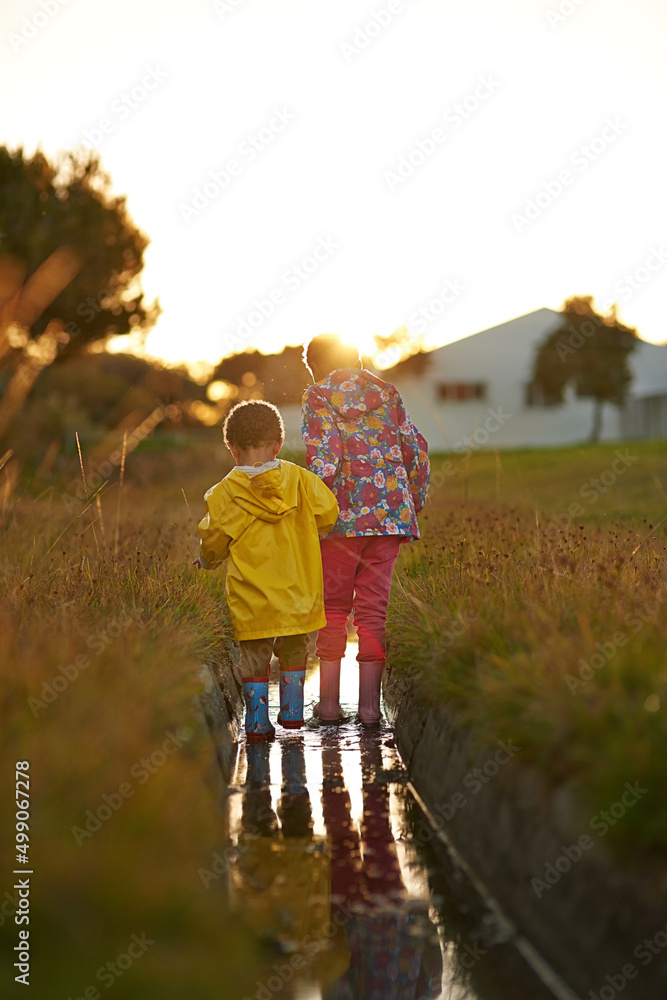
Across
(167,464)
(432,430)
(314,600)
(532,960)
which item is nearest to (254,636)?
(314,600)

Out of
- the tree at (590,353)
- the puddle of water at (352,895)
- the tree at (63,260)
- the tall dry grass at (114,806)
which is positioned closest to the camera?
the tall dry grass at (114,806)

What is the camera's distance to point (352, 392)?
5.01 m

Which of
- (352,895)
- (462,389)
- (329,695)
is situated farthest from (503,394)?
(352,895)

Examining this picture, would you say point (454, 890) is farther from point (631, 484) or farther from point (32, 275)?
point (32, 275)

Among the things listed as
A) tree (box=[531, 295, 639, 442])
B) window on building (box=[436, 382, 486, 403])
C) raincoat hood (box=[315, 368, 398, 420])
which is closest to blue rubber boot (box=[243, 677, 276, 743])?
raincoat hood (box=[315, 368, 398, 420])

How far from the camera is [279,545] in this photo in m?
4.68

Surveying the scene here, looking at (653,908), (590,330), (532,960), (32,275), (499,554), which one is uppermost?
(590,330)

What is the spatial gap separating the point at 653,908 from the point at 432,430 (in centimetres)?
4434

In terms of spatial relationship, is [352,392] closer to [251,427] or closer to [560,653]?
[251,427]

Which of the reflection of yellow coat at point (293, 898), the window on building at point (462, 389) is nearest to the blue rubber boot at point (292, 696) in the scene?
the reflection of yellow coat at point (293, 898)

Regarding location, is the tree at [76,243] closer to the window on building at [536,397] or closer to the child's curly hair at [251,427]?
the child's curly hair at [251,427]

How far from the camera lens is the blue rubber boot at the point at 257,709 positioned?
462 centimetres

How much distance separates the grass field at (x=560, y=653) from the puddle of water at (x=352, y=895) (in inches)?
17.8

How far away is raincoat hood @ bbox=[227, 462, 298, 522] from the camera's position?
4.57 meters
